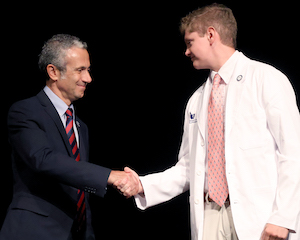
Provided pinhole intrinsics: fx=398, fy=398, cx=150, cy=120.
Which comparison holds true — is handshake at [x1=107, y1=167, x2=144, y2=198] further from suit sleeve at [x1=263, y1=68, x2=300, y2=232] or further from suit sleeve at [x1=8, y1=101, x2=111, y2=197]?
suit sleeve at [x1=263, y1=68, x2=300, y2=232]

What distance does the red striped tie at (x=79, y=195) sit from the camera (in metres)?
2.22

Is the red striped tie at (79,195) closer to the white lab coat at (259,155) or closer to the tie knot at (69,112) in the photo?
the tie knot at (69,112)

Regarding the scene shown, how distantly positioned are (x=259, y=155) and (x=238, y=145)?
113 millimetres

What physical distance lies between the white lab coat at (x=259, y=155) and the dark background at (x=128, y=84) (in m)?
1.17

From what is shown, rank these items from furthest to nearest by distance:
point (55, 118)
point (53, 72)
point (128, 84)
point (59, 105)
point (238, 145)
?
point (128, 84), point (53, 72), point (59, 105), point (55, 118), point (238, 145)

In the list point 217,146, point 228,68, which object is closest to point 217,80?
point 228,68

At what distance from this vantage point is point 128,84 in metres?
3.35

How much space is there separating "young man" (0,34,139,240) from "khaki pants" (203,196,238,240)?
1.83ft

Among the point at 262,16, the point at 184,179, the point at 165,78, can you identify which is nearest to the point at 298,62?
the point at 262,16

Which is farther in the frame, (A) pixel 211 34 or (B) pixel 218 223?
(A) pixel 211 34

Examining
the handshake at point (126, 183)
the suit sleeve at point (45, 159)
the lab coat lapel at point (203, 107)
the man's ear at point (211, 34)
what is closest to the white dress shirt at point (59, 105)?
the suit sleeve at point (45, 159)

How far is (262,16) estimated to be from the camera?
303 cm

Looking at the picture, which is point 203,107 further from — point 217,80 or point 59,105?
point 59,105

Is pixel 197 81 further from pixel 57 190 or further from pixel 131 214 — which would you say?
pixel 57 190
